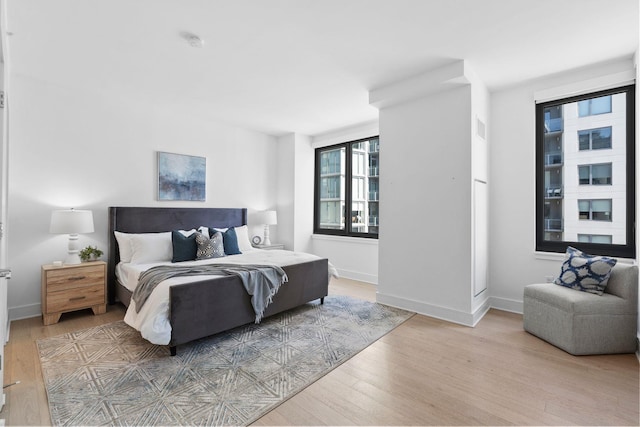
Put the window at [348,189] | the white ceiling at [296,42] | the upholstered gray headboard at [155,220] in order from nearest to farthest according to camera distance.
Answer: the white ceiling at [296,42] → the upholstered gray headboard at [155,220] → the window at [348,189]

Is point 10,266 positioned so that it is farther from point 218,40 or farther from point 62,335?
point 218,40

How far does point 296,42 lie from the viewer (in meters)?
2.70

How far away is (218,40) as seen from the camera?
8.69 ft

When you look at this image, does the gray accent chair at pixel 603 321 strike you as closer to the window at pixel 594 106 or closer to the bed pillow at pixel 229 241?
the window at pixel 594 106

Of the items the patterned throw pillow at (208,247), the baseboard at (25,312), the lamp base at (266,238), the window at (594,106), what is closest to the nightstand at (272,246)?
the lamp base at (266,238)

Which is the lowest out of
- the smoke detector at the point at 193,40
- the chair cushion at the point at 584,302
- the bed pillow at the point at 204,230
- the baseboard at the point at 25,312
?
the baseboard at the point at 25,312

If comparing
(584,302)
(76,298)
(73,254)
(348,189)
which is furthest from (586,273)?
(73,254)

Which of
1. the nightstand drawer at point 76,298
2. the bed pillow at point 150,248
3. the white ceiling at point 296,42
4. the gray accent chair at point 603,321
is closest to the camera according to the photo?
the white ceiling at point 296,42

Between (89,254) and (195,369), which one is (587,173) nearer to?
(195,369)

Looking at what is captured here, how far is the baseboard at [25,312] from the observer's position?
10.6ft

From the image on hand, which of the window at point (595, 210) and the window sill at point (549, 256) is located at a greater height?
the window at point (595, 210)

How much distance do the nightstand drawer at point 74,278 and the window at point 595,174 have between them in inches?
209

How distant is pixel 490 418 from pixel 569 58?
3.20 metres

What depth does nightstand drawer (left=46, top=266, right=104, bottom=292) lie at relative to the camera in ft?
10.3
